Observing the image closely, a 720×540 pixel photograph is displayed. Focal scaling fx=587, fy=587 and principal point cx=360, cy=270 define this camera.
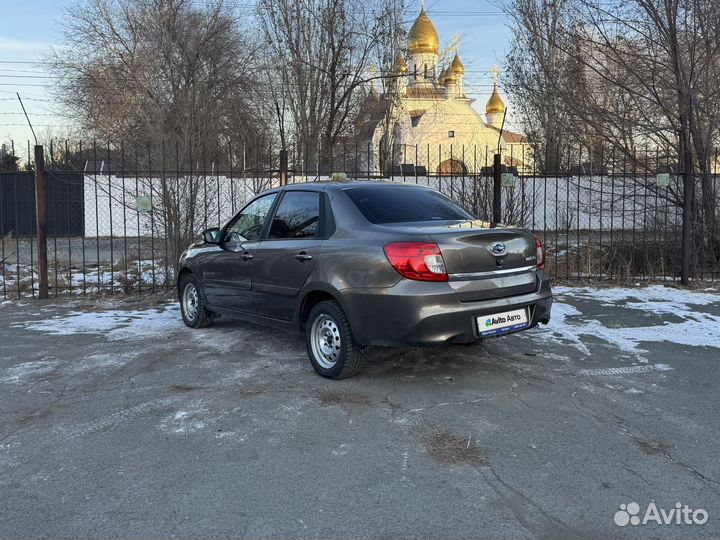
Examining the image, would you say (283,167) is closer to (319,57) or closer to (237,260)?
(237,260)

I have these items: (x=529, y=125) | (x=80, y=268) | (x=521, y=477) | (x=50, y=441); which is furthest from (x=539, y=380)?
(x=529, y=125)

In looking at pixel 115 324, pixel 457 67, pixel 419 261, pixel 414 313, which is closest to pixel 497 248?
pixel 419 261

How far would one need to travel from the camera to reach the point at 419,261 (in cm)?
427

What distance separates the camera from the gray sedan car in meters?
4.30

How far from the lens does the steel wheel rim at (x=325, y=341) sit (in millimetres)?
4844

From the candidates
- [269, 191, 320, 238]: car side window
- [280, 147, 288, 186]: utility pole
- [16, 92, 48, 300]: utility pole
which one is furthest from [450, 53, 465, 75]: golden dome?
[269, 191, 320, 238]: car side window

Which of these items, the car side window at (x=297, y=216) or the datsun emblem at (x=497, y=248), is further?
the car side window at (x=297, y=216)

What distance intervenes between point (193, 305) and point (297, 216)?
7.75 feet

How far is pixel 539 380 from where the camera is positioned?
484 centimetres

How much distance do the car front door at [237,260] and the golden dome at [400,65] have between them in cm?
2075

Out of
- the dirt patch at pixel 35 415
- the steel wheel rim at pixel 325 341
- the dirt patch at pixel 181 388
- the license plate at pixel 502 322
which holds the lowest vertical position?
the dirt patch at pixel 35 415

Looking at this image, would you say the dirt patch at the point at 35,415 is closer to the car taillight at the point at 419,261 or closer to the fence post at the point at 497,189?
the car taillight at the point at 419,261

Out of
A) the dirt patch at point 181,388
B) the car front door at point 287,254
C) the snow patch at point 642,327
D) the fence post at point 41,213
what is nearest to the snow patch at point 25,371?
the dirt patch at point 181,388

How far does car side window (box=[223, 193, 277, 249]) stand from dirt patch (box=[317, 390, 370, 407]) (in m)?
1.91
